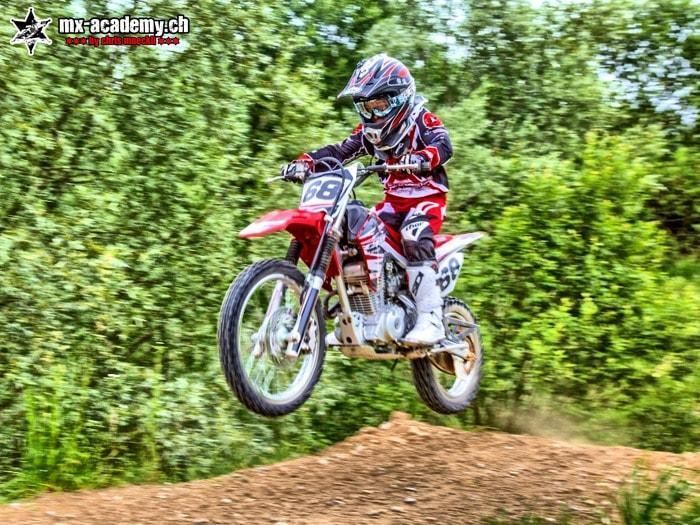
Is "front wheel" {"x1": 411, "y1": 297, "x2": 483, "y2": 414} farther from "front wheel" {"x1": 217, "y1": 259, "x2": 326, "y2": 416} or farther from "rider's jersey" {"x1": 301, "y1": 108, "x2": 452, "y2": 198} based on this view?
"front wheel" {"x1": 217, "y1": 259, "x2": 326, "y2": 416}

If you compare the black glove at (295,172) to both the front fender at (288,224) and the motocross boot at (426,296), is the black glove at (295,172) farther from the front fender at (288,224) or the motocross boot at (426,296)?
the motocross boot at (426,296)

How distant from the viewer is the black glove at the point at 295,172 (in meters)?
5.52

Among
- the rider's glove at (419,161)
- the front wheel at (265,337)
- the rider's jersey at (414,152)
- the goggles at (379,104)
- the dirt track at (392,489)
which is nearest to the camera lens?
the front wheel at (265,337)

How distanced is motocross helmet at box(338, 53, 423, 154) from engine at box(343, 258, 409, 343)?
2.87 ft

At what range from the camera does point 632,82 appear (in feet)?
43.8

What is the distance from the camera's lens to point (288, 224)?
5.07 metres

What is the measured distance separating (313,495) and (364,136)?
94.5 inches

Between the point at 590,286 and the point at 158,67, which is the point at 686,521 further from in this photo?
the point at 158,67

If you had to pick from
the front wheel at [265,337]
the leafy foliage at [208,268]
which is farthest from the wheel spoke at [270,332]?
the leafy foliage at [208,268]

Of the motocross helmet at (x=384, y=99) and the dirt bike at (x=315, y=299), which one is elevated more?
the motocross helmet at (x=384, y=99)

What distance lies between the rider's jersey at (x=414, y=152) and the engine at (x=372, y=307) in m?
0.68

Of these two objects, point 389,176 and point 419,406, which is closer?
point 389,176

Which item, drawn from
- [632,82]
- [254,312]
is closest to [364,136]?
[254,312]

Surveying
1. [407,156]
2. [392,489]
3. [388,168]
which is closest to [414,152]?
[407,156]
